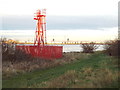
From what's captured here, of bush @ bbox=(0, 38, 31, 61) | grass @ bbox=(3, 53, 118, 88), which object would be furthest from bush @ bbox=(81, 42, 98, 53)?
grass @ bbox=(3, 53, 118, 88)

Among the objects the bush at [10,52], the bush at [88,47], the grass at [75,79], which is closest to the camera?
the grass at [75,79]

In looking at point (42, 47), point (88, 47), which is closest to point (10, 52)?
point (42, 47)

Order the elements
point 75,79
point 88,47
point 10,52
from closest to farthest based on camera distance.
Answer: point 75,79 → point 10,52 → point 88,47

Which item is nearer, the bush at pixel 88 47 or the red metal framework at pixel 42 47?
the red metal framework at pixel 42 47

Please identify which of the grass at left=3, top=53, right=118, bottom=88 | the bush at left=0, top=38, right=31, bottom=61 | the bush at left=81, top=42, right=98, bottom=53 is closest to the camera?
the grass at left=3, top=53, right=118, bottom=88

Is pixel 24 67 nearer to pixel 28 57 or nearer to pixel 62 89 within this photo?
pixel 28 57

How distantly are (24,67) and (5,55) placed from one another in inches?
191

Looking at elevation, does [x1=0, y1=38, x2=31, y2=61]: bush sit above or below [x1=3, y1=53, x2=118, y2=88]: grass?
above

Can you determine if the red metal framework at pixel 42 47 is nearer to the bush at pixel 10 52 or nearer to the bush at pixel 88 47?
the bush at pixel 10 52

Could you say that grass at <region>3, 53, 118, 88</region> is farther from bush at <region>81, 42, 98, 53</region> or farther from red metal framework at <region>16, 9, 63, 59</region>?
bush at <region>81, 42, 98, 53</region>

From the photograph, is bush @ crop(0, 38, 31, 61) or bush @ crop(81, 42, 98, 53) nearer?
bush @ crop(0, 38, 31, 61)

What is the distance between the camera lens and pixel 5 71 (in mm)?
17781

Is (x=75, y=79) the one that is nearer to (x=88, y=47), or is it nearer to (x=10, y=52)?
(x=10, y=52)

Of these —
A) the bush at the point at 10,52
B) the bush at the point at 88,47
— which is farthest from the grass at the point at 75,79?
the bush at the point at 88,47
